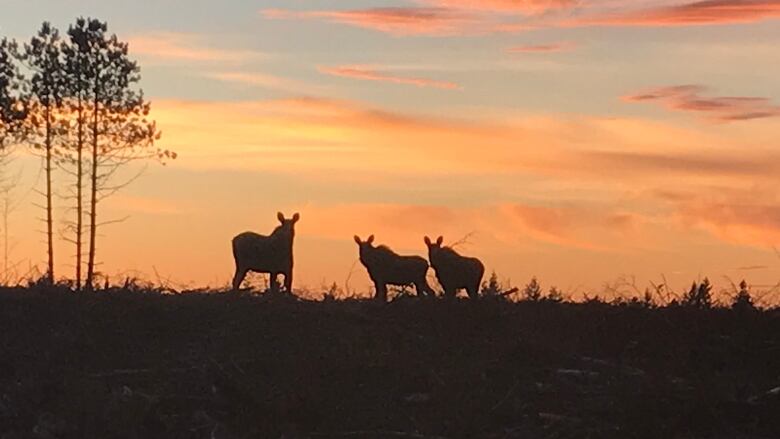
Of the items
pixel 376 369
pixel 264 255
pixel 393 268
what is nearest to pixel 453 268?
pixel 393 268

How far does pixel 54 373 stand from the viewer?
13625mm

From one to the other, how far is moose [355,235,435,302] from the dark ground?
465 centimetres

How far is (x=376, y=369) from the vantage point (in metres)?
13.4

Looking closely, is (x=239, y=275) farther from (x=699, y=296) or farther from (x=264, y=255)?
(x=699, y=296)

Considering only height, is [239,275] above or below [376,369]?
above

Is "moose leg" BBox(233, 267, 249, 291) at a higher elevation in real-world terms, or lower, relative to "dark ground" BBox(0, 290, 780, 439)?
higher

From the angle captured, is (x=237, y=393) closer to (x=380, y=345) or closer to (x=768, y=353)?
(x=380, y=345)

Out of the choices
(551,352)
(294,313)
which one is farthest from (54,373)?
(551,352)

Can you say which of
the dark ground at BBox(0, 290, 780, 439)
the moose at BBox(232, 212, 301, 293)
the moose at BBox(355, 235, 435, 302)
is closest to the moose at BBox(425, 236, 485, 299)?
the moose at BBox(355, 235, 435, 302)

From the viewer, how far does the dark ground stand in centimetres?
1238

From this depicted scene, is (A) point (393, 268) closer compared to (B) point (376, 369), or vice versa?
(B) point (376, 369)

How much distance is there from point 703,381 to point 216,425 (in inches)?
175

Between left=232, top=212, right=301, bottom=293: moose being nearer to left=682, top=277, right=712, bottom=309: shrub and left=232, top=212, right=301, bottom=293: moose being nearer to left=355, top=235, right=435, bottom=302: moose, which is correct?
left=355, top=235, right=435, bottom=302: moose

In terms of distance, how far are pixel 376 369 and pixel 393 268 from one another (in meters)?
7.11
